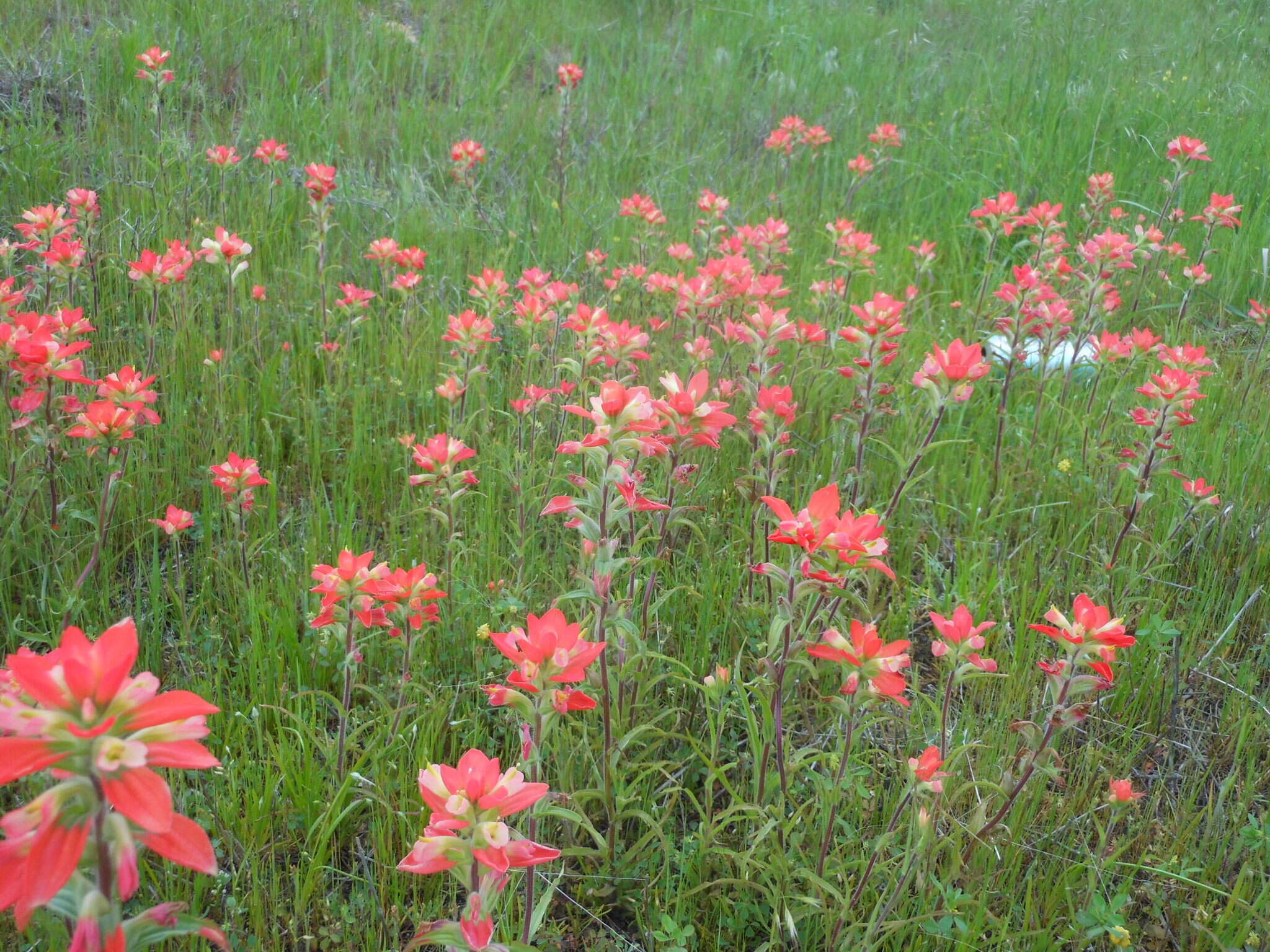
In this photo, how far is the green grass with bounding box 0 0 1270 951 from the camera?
170 cm

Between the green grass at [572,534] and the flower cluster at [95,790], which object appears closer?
the flower cluster at [95,790]

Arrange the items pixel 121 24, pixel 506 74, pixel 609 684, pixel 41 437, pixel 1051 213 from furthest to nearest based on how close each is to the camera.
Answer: pixel 506 74 < pixel 121 24 < pixel 1051 213 < pixel 41 437 < pixel 609 684

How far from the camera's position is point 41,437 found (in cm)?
217

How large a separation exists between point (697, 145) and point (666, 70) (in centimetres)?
134

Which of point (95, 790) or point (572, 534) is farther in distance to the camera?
point (572, 534)

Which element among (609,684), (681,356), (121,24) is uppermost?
(121,24)

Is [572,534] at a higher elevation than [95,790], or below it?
below

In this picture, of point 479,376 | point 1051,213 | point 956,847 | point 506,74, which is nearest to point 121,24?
point 506,74

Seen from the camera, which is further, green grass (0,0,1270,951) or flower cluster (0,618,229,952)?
green grass (0,0,1270,951)

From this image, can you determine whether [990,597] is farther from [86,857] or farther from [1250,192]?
[1250,192]

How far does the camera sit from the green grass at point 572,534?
1.70 m

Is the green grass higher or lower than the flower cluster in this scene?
lower

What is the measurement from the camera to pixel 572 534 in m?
2.75

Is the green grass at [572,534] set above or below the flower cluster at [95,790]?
below
